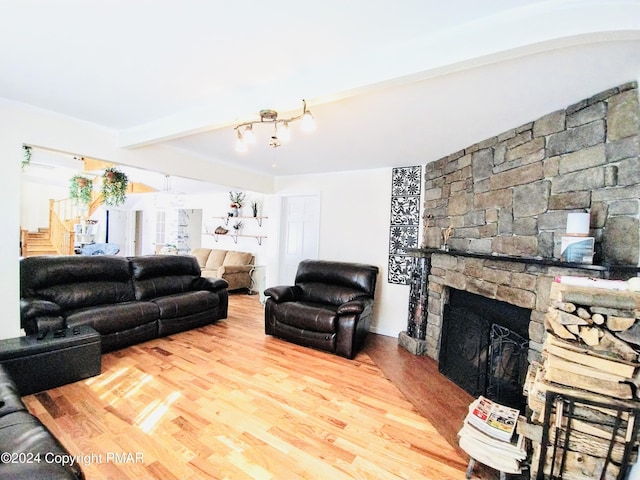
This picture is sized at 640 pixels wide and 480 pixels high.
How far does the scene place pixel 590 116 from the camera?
5.86 feet

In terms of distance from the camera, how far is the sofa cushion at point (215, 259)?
257 inches

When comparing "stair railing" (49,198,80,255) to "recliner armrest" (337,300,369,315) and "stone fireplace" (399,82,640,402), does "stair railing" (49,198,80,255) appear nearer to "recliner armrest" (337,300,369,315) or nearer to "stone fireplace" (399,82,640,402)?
"recliner armrest" (337,300,369,315)

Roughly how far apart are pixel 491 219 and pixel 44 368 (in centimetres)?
401

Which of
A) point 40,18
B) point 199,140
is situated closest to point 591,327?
point 40,18

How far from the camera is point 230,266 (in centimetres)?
603

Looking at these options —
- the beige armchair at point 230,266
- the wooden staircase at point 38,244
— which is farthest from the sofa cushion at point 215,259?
the wooden staircase at point 38,244

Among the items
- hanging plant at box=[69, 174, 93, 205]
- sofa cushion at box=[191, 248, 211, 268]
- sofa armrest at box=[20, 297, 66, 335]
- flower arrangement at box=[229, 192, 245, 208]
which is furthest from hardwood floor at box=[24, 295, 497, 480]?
hanging plant at box=[69, 174, 93, 205]

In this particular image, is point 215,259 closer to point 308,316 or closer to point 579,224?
point 308,316

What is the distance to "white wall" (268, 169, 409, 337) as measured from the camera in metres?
4.14

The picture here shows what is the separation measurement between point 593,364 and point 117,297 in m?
4.44

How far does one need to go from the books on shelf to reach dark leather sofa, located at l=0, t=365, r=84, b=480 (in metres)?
1.97

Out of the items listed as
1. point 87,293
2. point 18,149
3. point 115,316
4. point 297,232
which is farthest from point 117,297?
point 297,232

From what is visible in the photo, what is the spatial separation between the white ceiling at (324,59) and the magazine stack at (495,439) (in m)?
1.95

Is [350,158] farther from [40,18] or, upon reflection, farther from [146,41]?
[40,18]
